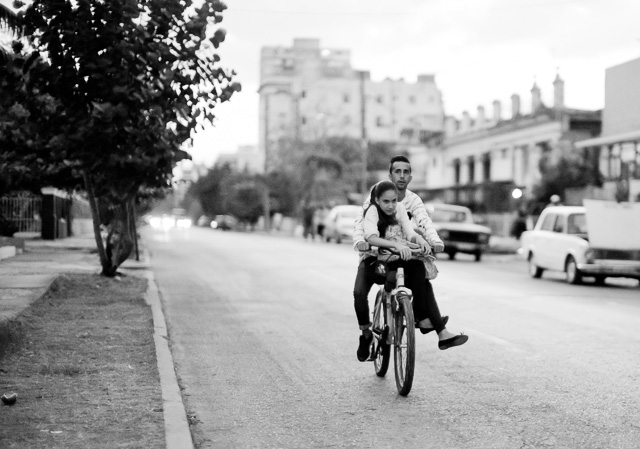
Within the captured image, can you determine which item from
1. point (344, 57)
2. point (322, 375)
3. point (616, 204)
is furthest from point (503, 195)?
point (344, 57)

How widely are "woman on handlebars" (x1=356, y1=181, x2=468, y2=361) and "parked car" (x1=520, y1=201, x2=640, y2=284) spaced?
12.9 metres

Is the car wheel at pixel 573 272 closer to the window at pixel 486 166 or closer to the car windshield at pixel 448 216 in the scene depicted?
the car windshield at pixel 448 216

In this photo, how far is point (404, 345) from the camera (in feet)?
25.6

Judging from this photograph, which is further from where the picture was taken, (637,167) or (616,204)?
(637,167)

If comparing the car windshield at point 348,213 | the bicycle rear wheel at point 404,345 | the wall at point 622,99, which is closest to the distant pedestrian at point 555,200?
the wall at point 622,99

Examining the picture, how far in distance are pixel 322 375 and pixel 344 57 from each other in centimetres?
13192

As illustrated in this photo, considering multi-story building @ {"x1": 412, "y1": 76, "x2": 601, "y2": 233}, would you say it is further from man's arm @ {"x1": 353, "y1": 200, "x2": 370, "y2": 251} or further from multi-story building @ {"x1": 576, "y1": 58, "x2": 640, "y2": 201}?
man's arm @ {"x1": 353, "y1": 200, "x2": 370, "y2": 251}

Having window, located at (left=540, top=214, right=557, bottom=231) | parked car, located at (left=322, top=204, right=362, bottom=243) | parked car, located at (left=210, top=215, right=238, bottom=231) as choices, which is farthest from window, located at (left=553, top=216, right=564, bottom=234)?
parked car, located at (left=210, top=215, right=238, bottom=231)

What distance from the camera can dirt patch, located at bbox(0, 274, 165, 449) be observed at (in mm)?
6238

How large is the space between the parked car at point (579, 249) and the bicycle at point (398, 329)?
42.1 feet

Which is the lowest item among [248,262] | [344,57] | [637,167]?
[248,262]

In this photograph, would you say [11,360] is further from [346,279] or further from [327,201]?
[327,201]

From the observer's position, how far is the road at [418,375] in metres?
6.57

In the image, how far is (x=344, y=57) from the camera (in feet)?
454
